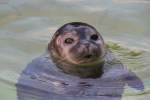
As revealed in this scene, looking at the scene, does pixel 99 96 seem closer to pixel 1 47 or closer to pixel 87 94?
pixel 87 94

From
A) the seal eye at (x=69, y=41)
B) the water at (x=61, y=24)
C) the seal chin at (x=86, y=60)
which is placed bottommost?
the water at (x=61, y=24)

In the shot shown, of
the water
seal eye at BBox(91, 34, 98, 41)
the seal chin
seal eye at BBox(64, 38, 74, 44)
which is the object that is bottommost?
the water

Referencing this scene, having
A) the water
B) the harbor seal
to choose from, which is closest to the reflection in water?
the harbor seal

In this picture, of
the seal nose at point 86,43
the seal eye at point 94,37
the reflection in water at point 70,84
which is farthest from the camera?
the seal eye at point 94,37

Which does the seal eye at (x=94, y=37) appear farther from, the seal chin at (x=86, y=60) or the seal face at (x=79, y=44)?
the seal chin at (x=86, y=60)

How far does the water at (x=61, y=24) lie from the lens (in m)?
6.77

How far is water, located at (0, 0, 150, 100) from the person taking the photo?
6766 millimetres

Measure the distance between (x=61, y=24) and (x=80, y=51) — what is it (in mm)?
1918

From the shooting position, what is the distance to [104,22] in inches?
325

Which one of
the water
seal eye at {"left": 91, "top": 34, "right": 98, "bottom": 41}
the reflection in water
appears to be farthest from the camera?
the water

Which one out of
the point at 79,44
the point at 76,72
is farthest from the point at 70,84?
the point at 79,44

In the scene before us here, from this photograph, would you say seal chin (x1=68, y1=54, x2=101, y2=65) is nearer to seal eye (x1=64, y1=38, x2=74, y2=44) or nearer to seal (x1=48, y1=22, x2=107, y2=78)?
seal (x1=48, y1=22, x2=107, y2=78)

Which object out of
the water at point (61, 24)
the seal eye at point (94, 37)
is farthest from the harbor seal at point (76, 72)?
the water at point (61, 24)

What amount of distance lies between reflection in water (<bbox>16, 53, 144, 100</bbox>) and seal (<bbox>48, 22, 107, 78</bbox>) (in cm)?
11
